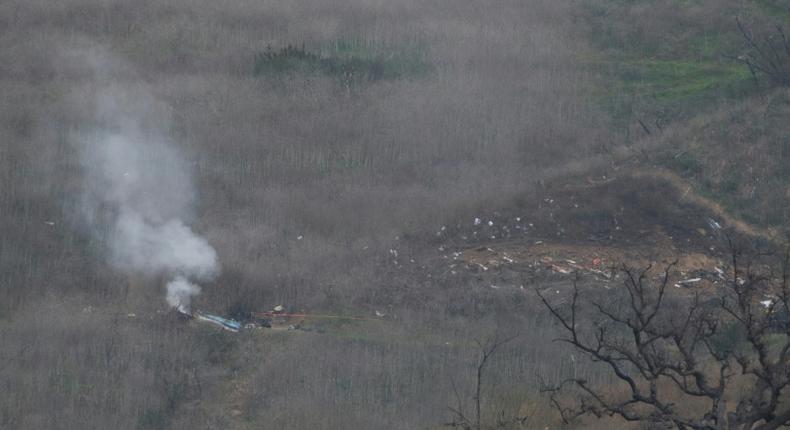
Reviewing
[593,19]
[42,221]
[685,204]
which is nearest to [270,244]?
[42,221]

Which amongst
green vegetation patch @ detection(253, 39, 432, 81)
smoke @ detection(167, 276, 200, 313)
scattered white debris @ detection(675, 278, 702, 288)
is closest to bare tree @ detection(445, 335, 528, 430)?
scattered white debris @ detection(675, 278, 702, 288)

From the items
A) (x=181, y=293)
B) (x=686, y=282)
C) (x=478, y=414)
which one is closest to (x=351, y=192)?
(x=181, y=293)

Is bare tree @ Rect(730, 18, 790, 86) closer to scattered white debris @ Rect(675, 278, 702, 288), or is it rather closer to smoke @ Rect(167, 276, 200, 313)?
scattered white debris @ Rect(675, 278, 702, 288)

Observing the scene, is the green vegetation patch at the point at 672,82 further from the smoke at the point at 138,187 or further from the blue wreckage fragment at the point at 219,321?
the blue wreckage fragment at the point at 219,321

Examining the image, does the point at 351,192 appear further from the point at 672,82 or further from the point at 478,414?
the point at 478,414

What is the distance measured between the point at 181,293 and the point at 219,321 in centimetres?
76

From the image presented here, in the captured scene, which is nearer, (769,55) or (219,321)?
(219,321)

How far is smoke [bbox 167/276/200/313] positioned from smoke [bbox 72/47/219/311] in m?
0.01

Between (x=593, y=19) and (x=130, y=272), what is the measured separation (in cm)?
1235

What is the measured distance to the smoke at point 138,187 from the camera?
645 inches

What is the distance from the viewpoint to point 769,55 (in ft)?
69.3

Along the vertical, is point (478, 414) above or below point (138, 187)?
below

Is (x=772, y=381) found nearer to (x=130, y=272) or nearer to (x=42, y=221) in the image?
(x=130, y=272)

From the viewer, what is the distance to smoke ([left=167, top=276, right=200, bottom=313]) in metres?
15.6
